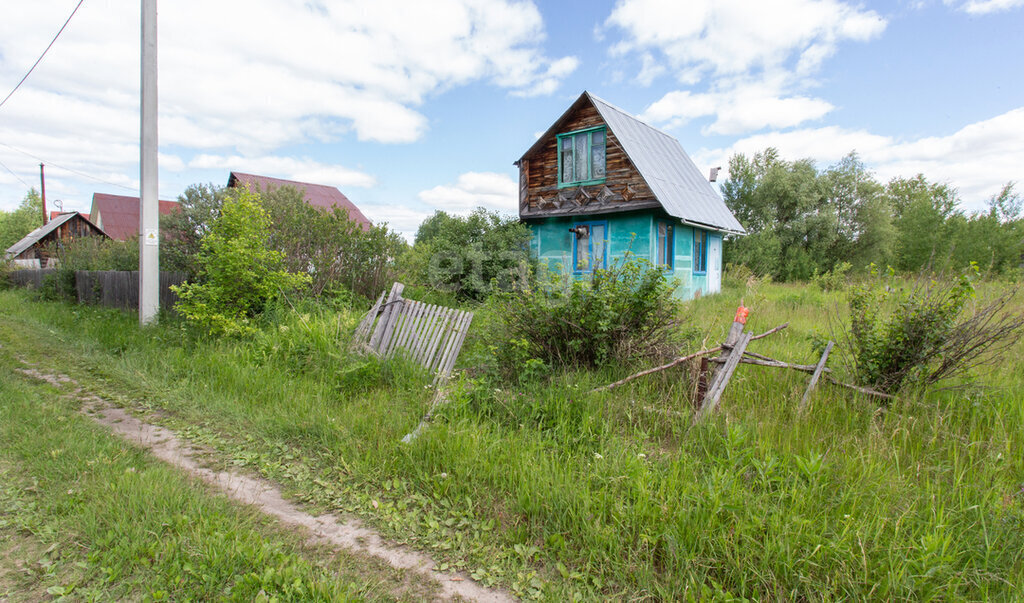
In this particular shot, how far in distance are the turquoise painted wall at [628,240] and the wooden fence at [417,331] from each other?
7.16 m

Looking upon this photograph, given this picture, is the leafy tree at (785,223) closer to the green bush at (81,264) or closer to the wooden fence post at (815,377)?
the wooden fence post at (815,377)

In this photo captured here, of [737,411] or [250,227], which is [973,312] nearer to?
[737,411]

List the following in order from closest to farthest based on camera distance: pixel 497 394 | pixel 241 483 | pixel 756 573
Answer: pixel 756 573 → pixel 241 483 → pixel 497 394

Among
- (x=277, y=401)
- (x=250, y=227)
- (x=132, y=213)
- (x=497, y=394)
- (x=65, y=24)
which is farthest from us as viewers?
(x=132, y=213)

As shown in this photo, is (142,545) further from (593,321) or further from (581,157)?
(581,157)

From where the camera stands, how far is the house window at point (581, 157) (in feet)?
44.5

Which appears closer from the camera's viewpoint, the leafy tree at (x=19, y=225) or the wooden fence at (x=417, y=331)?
the wooden fence at (x=417, y=331)

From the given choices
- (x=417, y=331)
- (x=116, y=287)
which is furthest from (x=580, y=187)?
(x=116, y=287)

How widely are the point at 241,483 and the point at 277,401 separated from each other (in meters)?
1.49

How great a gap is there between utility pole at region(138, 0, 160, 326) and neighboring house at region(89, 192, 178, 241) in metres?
37.4

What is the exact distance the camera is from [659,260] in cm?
1355

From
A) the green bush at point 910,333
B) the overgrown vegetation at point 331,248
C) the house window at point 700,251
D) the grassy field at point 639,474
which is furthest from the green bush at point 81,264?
the house window at point 700,251

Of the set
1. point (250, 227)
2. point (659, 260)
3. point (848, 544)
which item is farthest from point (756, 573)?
point (659, 260)

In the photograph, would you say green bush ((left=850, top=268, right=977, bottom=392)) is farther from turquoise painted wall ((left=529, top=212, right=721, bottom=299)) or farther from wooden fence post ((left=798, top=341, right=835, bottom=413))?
turquoise painted wall ((left=529, top=212, right=721, bottom=299))
